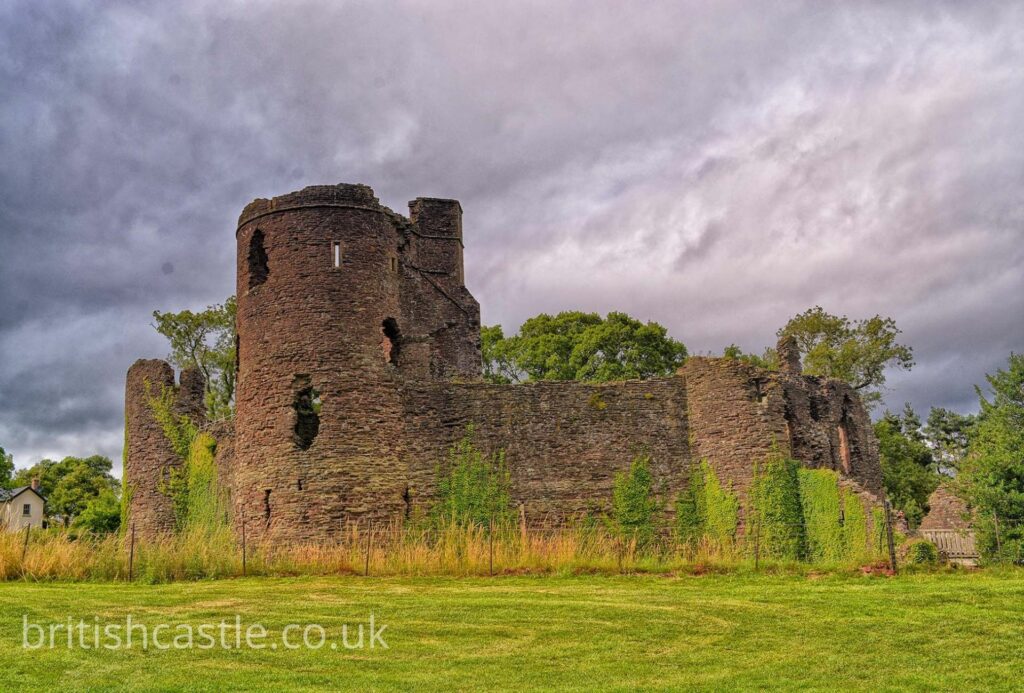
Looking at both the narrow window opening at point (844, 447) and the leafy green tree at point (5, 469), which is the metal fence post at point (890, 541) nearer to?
the narrow window opening at point (844, 447)

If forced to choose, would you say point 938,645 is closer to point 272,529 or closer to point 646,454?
point 646,454

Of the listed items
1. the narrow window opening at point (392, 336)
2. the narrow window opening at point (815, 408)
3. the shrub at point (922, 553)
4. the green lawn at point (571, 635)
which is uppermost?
the narrow window opening at point (392, 336)

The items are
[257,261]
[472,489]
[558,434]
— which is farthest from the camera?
[257,261]

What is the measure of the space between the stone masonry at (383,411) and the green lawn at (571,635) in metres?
6.59

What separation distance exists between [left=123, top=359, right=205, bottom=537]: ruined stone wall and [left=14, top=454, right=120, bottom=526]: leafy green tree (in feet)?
88.4

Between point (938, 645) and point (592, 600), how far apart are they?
4.87m

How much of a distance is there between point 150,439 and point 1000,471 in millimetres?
21874

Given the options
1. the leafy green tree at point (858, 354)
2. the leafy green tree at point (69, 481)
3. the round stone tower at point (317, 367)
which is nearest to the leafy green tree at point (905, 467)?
the leafy green tree at point (858, 354)

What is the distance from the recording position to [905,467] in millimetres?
46312

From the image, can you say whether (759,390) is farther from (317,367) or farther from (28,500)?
(28,500)

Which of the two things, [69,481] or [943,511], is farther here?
[69,481]

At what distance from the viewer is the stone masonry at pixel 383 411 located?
23.6 m

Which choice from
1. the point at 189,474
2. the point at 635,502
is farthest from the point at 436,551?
the point at 189,474

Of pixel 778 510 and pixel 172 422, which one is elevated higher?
pixel 172 422
